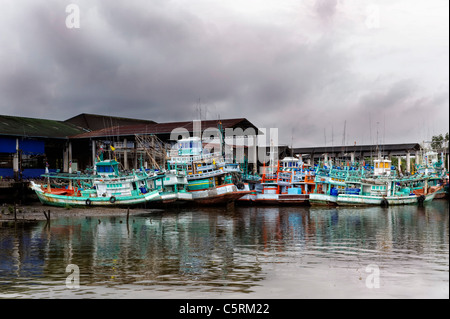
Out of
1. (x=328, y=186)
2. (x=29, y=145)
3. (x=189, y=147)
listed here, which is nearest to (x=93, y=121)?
(x=29, y=145)

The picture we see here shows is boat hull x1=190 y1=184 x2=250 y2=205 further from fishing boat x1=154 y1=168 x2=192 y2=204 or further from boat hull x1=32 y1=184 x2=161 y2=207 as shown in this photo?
boat hull x1=32 y1=184 x2=161 y2=207

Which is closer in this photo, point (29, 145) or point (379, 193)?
point (379, 193)

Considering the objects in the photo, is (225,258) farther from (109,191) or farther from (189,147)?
(189,147)

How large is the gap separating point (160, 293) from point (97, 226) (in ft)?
58.3

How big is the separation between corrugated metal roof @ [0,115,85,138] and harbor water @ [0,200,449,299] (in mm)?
22300

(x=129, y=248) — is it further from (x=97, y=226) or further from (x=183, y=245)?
(x=97, y=226)

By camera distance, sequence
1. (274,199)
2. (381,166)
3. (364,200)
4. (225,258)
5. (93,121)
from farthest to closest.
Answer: (93,121)
(274,199)
(381,166)
(364,200)
(225,258)

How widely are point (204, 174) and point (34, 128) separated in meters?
23.1

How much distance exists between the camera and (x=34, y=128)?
184 ft

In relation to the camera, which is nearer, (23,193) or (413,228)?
(413,228)

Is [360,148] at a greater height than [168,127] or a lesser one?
lesser

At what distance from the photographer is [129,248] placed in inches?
883

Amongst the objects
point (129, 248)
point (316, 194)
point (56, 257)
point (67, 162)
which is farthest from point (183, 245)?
point (67, 162)

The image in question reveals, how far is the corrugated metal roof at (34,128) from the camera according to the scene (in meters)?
51.6
